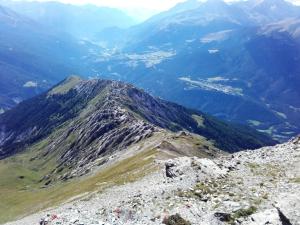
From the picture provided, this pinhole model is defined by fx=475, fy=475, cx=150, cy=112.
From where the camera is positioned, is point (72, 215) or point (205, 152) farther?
point (205, 152)

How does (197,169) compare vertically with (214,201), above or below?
below

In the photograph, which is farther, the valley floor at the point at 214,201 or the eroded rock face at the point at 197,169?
the eroded rock face at the point at 197,169

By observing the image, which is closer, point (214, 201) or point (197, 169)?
point (214, 201)

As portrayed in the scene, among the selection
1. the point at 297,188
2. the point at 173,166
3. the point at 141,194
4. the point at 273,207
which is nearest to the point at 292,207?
the point at 273,207

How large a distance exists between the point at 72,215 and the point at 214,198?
1327 centimetres

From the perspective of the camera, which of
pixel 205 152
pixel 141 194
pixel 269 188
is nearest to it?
pixel 269 188

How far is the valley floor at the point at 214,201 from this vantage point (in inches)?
1576

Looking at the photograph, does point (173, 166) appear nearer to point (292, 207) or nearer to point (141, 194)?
point (141, 194)

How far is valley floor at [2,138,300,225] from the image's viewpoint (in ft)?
131

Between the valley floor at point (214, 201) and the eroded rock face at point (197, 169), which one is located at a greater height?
the valley floor at point (214, 201)

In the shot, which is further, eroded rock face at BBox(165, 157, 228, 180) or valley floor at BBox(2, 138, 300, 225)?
eroded rock face at BBox(165, 157, 228, 180)

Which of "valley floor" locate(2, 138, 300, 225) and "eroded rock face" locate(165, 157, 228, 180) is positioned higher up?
"valley floor" locate(2, 138, 300, 225)

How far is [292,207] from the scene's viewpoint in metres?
39.0

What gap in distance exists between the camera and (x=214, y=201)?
143ft
